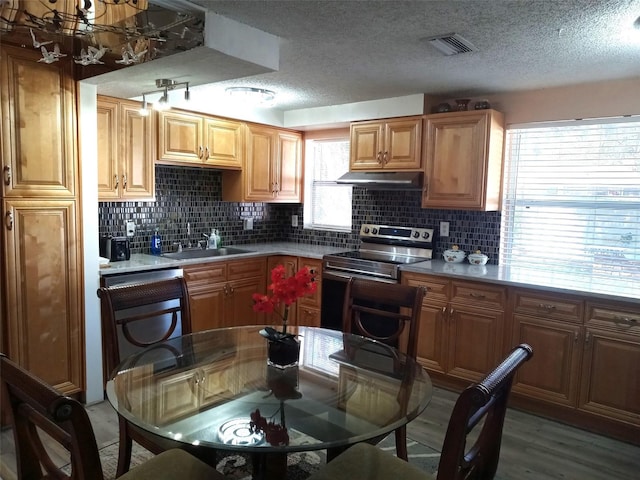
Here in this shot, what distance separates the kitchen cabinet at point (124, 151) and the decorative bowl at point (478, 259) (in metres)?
2.53

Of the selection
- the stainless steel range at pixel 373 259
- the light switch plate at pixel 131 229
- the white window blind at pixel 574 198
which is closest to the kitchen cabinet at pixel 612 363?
the white window blind at pixel 574 198

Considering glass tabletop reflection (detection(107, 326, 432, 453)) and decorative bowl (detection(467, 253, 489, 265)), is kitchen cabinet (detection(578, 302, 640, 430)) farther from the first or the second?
glass tabletop reflection (detection(107, 326, 432, 453))

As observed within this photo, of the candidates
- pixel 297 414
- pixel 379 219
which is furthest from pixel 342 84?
pixel 297 414

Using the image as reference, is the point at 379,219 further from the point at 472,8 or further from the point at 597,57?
the point at 472,8

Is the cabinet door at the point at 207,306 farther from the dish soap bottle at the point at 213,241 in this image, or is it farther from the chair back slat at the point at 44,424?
the chair back slat at the point at 44,424

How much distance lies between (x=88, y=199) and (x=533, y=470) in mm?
2990

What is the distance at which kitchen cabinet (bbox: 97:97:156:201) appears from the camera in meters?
3.35

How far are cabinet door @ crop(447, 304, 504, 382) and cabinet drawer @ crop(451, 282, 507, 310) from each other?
0.04 meters

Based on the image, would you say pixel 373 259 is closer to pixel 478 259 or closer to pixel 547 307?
pixel 478 259

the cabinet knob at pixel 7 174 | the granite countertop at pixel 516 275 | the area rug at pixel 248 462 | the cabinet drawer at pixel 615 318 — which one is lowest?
the area rug at pixel 248 462

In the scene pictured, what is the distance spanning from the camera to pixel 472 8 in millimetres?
2084

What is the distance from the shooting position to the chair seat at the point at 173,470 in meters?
1.60

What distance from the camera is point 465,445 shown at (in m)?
1.44

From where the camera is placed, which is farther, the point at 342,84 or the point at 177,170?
the point at 177,170
